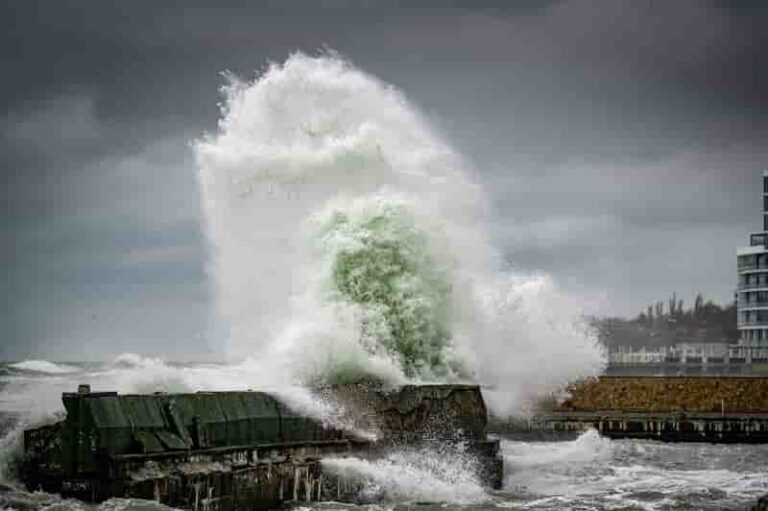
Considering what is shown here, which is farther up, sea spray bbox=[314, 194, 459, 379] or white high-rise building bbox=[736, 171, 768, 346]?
white high-rise building bbox=[736, 171, 768, 346]

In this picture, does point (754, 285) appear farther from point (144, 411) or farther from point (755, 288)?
point (144, 411)

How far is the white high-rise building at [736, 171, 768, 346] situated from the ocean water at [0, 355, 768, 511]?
61.3m

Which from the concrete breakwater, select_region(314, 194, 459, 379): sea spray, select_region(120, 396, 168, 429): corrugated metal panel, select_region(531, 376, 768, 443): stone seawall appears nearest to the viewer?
select_region(120, 396, 168, 429): corrugated metal panel

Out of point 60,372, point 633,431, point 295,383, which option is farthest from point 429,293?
point 633,431

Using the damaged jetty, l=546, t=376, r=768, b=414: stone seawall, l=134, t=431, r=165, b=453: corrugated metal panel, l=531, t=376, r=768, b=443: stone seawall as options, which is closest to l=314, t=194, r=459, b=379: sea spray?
the damaged jetty

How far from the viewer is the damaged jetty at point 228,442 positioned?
2125cm

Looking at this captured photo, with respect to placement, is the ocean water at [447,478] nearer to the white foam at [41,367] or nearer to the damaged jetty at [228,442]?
the damaged jetty at [228,442]

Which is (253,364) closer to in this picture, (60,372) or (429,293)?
(429,293)

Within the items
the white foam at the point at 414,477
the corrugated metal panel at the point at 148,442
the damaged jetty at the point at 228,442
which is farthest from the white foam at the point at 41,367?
the corrugated metal panel at the point at 148,442

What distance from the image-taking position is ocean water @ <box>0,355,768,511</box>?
2231 cm

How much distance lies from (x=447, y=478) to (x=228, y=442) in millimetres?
4930

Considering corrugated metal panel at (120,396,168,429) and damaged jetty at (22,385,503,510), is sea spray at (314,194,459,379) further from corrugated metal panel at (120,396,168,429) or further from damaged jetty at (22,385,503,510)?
corrugated metal panel at (120,396,168,429)

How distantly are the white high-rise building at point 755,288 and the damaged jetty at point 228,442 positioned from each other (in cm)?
6980

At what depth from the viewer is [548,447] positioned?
3744 centimetres
